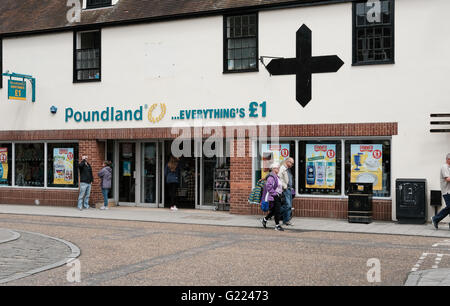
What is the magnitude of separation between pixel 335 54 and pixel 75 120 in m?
9.12

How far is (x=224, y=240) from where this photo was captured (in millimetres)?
12094

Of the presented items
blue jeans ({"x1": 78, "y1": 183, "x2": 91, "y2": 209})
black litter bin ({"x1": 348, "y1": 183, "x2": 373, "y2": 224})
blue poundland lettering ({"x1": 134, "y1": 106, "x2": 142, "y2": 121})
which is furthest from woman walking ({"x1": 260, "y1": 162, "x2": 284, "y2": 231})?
blue jeans ({"x1": 78, "y1": 183, "x2": 91, "y2": 209})

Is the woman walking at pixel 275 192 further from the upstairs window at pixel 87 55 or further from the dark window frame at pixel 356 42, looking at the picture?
the upstairs window at pixel 87 55

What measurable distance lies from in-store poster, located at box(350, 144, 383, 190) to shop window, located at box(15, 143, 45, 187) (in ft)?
36.4

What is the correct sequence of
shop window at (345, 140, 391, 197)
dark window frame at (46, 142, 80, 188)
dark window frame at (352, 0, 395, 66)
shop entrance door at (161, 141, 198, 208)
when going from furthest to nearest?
dark window frame at (46, 142, 80, 188), shop entrance door at (161, 141, 198, 208), shop window at (345, 140, 391, 197), dark window frame at (352, 0, 395, 66)

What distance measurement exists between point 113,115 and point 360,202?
8.66 meters

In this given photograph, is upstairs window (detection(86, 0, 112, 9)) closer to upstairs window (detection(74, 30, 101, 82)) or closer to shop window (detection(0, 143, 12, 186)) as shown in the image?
upstairs window (detection(74, 30, 101, 82))

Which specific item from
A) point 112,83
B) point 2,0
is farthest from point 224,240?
point 2,0

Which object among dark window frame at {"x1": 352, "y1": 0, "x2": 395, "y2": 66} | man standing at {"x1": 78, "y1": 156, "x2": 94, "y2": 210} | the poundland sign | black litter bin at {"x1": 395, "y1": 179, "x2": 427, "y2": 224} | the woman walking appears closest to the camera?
the woman walking

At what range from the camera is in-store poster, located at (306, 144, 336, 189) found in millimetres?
16359

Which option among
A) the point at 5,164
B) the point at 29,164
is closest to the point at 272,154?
the point at 29,164

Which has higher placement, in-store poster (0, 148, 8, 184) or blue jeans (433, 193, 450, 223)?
in-store poster (0, 148, 8, 184)

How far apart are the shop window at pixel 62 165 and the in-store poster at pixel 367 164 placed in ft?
31.5
